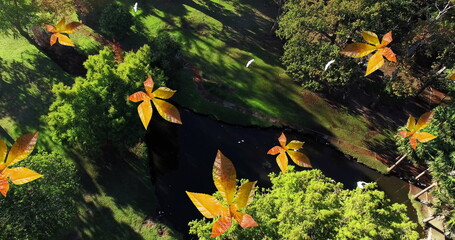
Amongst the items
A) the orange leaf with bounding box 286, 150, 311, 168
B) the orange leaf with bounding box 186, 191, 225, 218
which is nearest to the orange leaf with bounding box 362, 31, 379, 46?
the orange leaf with bounding box 186, 191, 225, 218

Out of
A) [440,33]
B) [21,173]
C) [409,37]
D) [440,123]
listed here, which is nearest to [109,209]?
[21,173]

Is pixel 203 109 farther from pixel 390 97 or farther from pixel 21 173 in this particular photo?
pixel 390 97

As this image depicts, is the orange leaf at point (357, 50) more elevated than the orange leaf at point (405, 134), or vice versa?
the orange leaf at point (357, 50)

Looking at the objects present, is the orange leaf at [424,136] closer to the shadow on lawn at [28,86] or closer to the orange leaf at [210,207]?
the orange leaf at [210,207]

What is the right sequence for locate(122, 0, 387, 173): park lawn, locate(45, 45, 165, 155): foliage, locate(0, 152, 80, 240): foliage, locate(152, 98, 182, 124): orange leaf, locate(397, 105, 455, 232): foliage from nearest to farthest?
1. locate(152, 98, 182, 124): orange leaf
2. locate(0, 152, 80, 240): foliage
3. locate(397, 105, 455, 232): foliage
4. locate(45, 45, 165, 155): foliage
5. locate(122, 0, 387, 173): park lawn

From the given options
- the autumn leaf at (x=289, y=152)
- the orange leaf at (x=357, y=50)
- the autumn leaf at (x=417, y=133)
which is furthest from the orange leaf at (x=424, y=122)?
the orange leaf at (x=357, y=50)

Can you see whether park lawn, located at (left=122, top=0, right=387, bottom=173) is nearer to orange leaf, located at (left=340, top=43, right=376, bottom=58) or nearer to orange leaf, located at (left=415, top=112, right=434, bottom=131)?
orange leaf, located at (left=415, top=112, right=434, bottom=131)
